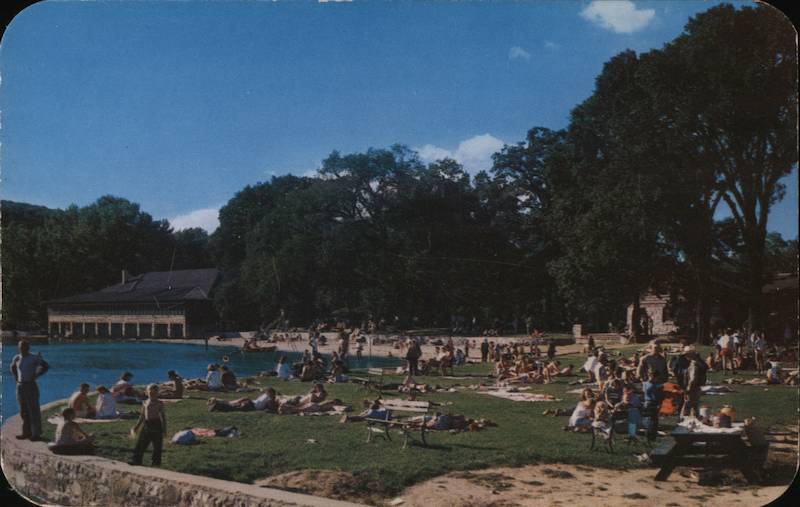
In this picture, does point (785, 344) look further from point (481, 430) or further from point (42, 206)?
point (42, 206)

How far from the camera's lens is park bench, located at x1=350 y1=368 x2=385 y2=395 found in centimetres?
1172

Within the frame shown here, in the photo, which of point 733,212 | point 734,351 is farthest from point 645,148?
point 734,351

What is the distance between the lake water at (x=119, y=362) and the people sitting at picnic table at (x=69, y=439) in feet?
2.59

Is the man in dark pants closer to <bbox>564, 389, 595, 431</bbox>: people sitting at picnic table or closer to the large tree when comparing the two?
<bbox>564, 389, 595, 431</bbox>: people sitting at picnic table

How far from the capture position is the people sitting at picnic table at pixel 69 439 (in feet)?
27.6

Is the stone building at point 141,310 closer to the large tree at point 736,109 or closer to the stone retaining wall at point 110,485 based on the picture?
the stone retaining wall at point 110,485

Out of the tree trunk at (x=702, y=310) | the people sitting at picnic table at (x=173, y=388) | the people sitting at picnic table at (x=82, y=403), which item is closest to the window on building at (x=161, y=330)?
the people sitting at picnic table at (x=173, y=388)

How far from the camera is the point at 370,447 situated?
27.8 ft

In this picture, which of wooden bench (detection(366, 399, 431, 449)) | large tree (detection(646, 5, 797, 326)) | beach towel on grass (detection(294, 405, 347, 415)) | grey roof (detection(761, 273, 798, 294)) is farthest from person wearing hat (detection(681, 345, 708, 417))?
beach towel on grass (detection(294, 405, 347, 415))

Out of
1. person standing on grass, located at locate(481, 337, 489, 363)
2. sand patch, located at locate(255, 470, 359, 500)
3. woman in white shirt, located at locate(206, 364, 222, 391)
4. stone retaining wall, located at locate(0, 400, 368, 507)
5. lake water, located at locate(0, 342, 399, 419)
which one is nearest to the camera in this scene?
stone retaining wall, located at locate(0, 400, 368, 507)

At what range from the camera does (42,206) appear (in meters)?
9.12

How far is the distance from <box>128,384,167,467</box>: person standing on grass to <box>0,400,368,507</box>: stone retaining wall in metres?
0.17

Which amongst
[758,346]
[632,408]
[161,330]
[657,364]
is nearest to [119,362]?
[161,330]

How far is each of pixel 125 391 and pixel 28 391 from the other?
4.23ft
